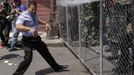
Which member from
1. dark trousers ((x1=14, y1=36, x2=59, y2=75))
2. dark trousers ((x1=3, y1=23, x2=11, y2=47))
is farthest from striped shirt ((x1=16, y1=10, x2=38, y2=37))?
dark trousers ((x1=3, y1=23, x2=11, y2=47))

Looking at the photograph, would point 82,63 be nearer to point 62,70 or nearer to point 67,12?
point 62,70

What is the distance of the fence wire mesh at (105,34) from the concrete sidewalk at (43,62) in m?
0.24

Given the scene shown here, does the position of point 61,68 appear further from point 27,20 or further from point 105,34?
point 105,34

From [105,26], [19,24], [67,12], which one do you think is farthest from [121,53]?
[67,12]

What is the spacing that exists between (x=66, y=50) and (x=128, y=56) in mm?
6249

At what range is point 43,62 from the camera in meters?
10.3

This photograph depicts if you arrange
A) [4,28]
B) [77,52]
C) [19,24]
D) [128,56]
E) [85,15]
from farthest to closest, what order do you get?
[4,28] < [77,52] < [85,15] < [19,24] < [128,56]

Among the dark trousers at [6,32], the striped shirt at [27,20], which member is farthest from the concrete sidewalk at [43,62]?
the striped shirt at [27,20]

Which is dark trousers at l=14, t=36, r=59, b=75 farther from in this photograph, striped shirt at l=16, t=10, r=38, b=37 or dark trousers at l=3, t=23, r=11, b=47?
dark trousers at l=3, t=23, r=11, b=47

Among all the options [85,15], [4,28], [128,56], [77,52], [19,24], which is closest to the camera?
[128,56]

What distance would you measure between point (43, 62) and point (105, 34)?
3.61 metres

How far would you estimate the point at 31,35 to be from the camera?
842 centimetres

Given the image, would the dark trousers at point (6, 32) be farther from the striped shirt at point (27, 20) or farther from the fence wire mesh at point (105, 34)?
the striped shirt at point (27, 20)

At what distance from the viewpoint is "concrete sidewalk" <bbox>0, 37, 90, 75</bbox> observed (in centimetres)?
909
